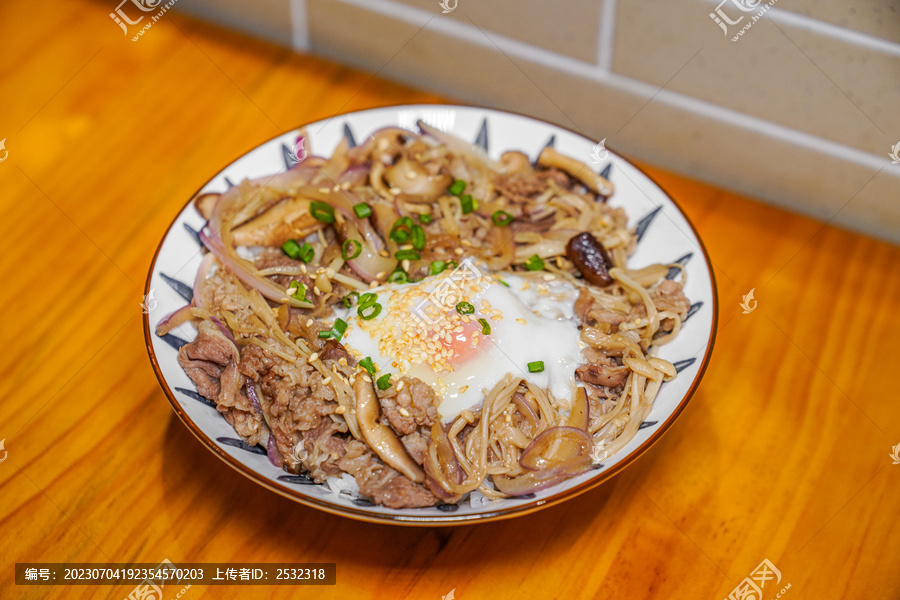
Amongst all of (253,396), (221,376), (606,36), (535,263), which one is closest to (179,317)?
(221,376)

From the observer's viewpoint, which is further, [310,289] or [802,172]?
[802,172]

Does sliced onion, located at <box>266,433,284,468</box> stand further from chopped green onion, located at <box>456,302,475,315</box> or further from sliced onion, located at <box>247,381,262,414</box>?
chopped green onion, located at <box>456,302,475,315</box>

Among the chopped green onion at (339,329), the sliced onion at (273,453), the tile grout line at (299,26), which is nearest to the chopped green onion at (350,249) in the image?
the chopped green onion at (339,329)

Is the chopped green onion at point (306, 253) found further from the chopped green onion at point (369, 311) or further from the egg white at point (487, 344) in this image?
the chopped green onion at point (369, 311)

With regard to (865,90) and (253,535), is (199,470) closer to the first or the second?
(253,535)

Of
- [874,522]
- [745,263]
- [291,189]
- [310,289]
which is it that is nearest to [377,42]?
[291,189]

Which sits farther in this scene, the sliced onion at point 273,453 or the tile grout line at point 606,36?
the tile grout line at point 606,36

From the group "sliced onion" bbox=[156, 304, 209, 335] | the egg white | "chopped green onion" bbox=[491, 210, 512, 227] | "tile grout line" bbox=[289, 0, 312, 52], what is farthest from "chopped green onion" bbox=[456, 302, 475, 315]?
"tile grout line" bbox=[289, 0, 312, 52]
